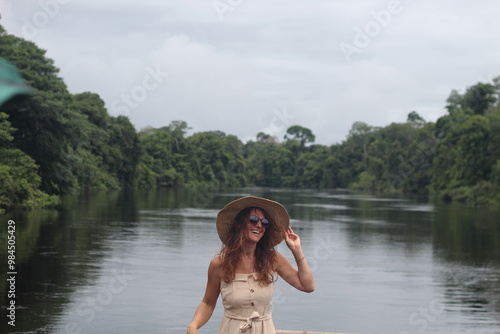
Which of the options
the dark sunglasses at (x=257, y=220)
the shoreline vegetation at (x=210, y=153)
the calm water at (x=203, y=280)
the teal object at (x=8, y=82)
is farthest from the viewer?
the shoreline vegetation at (x=210, y=153)

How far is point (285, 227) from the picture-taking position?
158 inches

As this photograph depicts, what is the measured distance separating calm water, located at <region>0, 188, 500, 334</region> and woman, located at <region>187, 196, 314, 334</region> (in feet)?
28.8

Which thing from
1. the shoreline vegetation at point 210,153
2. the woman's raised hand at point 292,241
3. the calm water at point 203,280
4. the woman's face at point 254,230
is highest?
the shoreline vegetation at point 210,153

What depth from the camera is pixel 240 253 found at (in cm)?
388

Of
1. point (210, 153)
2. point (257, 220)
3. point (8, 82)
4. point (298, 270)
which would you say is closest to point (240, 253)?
point (257, 220)

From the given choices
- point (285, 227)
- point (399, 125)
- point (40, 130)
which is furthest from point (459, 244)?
point (399, 125)

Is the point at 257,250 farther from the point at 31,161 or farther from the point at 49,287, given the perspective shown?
the point at 31,161

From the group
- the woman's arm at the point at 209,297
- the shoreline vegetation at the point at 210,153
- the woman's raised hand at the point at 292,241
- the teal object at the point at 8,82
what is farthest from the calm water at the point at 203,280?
the teal object at the point at 8,82

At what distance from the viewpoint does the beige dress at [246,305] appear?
3781 mm

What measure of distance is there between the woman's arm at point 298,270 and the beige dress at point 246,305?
0.15m

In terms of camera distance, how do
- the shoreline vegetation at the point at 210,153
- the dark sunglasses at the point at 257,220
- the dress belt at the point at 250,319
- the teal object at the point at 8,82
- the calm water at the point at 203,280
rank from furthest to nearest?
the shoreline vegetation at the point at 210,153
the calm water at the point at 203,280
the dark sunglasses at the point at 257,220
the dress belt at the point at 250,319
the teal object at the point at 8,82

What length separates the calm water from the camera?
532 inches

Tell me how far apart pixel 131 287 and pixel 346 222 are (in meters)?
25.4

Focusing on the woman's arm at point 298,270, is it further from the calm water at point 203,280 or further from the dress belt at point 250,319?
the calm water at point 203,280
